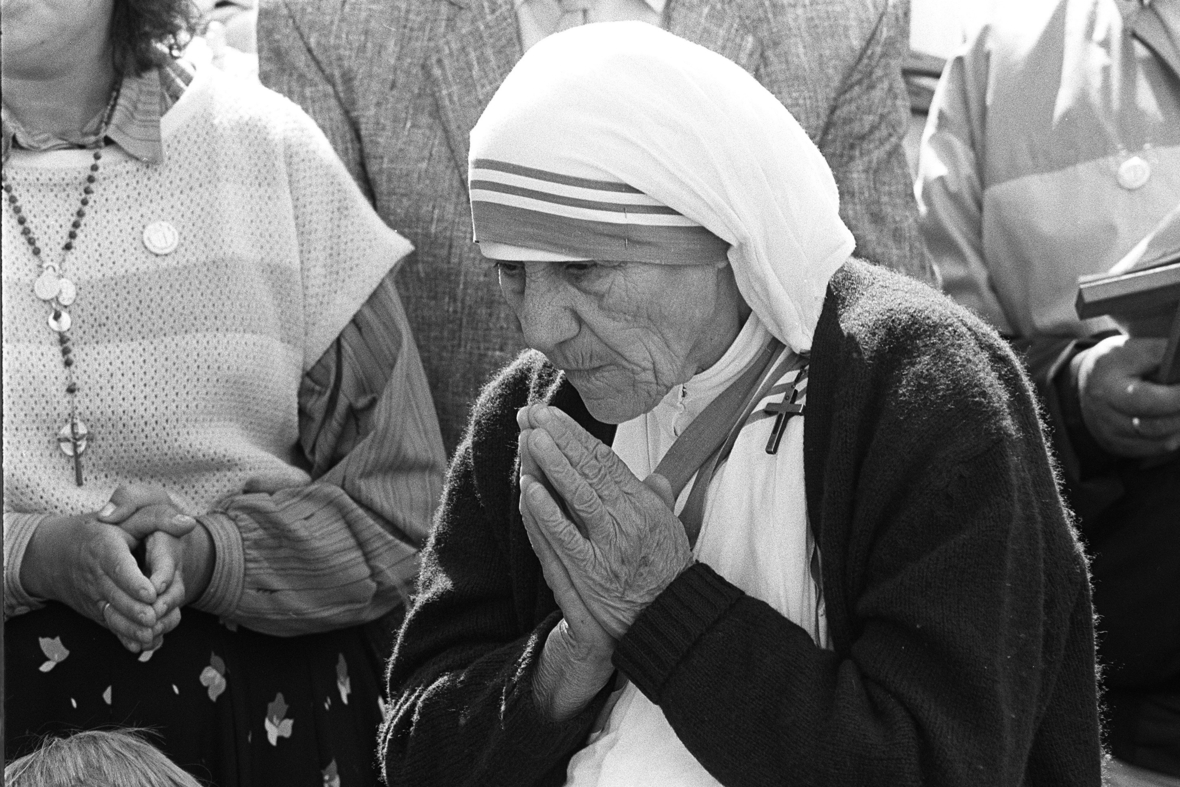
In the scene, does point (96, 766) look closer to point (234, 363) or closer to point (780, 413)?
point (234, 363)

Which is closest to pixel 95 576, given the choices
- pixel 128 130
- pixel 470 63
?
pixel 128 130

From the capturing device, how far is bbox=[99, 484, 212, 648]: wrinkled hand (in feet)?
8.31

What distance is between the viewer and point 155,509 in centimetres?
261

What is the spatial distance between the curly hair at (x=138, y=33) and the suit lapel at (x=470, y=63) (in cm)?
53

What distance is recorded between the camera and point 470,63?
3176 millimetres

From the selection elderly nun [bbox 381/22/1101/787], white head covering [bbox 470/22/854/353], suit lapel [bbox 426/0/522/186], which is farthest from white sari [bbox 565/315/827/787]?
suit lapel [bbox 426/0/522/186]

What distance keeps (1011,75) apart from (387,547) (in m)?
1.62

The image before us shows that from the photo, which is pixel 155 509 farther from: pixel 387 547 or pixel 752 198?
pixel 752 198

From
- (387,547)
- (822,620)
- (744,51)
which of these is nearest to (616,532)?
(822,620)

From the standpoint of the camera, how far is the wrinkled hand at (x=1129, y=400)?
277 cm

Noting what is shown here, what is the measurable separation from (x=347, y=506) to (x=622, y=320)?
3.29 feet

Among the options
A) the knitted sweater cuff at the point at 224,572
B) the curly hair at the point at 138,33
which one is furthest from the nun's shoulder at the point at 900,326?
the curly hair at the point at 138,33

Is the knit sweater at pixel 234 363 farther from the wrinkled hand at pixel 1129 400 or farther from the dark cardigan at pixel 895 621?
the wrinkled hand at pixel 1129 400

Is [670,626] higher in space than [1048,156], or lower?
lower
